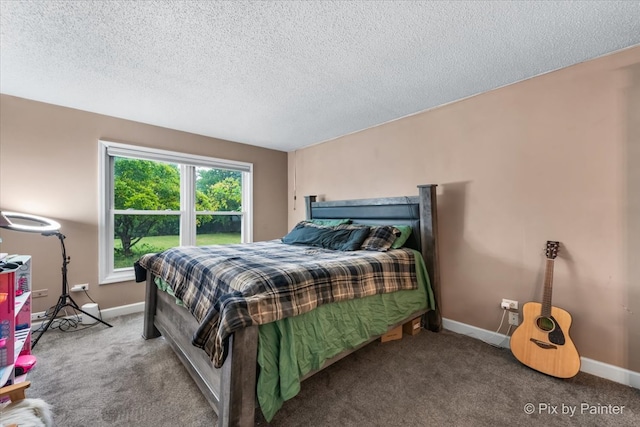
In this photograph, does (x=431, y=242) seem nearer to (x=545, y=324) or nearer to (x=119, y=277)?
(x=545, y=324)

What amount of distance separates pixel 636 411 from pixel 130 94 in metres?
4.33

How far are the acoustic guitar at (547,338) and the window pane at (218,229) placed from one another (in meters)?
3.55

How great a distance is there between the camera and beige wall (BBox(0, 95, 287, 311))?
249cm

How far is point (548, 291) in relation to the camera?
6.31 feet

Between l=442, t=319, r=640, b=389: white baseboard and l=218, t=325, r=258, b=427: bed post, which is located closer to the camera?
l=218, t=325, r=258, b=427: bed post

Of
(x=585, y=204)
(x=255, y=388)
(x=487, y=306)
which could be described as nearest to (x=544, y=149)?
(x=585, y=204)

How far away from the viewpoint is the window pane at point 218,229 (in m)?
3.71

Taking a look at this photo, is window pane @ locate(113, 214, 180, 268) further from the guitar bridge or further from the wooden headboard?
the guitar bridge

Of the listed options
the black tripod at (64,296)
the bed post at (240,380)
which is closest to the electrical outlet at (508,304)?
the bed post at (240,380)

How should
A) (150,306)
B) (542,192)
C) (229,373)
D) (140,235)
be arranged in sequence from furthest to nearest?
(140,235)
(150,306)
(542,192)
(229,373)

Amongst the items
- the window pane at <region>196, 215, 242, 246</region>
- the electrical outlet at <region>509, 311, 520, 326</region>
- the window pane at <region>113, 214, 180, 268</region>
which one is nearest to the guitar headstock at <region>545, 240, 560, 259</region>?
the electrical outlet at <region>509, 311, 520, 326</region>

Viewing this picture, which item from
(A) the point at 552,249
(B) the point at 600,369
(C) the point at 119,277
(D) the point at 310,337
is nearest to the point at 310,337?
(D) the point at 310,337

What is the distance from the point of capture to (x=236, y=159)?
3949mm

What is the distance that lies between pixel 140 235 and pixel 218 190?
3.75 feet
